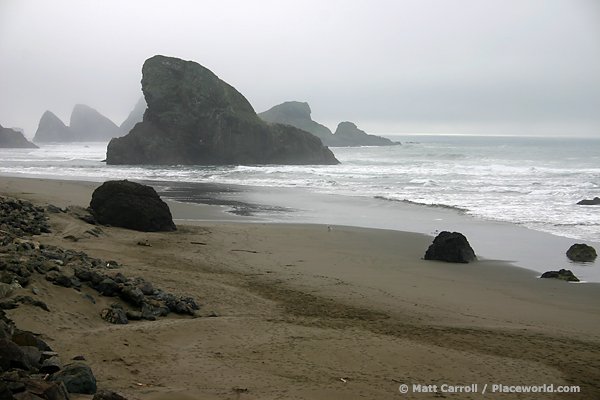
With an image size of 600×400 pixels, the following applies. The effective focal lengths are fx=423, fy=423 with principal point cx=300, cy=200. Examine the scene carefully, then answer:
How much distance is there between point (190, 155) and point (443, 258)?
45.4m

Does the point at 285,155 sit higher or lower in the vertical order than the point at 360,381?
higher

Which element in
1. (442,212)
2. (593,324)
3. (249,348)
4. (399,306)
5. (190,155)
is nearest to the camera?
(249,348)

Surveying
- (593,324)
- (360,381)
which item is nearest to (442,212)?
(593,324)

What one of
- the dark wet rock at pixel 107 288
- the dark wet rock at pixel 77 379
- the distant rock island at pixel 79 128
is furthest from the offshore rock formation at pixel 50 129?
the dark wet rock at pixel 77 379

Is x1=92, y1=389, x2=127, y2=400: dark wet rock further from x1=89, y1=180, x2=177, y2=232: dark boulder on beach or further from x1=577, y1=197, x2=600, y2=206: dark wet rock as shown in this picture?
x1=577, y1=197, x2=600, y2=206: dark wet rock

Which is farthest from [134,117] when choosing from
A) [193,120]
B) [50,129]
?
[193,120]

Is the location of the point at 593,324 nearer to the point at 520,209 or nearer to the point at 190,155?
the point at 520,209

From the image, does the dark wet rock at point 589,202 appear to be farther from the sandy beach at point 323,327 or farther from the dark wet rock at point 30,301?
the dark wet rock at point 30,301

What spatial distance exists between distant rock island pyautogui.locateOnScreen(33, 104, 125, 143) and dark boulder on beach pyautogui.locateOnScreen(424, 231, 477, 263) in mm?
175064

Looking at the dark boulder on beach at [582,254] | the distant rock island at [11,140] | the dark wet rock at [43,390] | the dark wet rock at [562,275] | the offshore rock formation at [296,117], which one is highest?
the offshore rock formation at [296,117]

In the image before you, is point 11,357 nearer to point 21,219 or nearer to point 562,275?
point 21,219

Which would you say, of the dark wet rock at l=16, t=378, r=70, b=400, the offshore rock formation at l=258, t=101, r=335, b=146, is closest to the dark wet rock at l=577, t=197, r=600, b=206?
the dark wet rock at l=16, t=378, r=70, b=400

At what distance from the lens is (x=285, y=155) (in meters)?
53.2

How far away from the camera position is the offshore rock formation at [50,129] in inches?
6225
